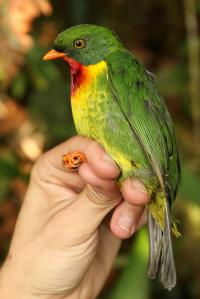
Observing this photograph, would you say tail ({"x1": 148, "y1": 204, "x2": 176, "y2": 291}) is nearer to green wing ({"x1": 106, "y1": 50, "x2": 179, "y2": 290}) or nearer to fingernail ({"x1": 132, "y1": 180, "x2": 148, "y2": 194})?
green wing ({"x1": 106, "y1": 50, "x2": 179, "y2": 290})

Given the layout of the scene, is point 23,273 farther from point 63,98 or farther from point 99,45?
point 63,98

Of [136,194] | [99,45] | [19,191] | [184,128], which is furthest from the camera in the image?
[184,128]

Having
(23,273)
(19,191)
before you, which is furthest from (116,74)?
(19,191)

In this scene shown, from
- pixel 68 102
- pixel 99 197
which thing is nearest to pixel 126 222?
pixel 99 197

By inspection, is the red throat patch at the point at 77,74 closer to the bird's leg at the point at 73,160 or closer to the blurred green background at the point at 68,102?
the bird's leg at the point at 73,160

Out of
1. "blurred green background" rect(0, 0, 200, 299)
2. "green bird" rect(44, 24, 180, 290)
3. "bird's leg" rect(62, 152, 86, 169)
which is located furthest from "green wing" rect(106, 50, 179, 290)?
"blurred green background" rect(0, 0, 200, 299)

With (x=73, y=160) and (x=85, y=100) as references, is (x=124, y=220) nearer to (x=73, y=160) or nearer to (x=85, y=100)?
(x=73, y=160)
